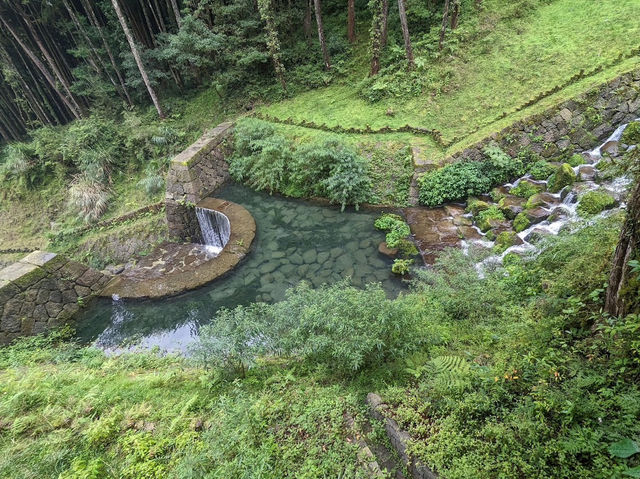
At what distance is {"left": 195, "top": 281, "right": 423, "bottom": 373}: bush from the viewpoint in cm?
415

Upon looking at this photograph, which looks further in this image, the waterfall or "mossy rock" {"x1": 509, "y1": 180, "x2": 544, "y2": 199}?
the waterfall

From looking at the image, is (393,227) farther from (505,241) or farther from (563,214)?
(563,214)

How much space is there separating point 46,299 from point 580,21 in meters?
19.4

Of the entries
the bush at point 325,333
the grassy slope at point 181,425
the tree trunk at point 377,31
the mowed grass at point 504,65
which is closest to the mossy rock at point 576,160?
the mowed grass at point 504,65

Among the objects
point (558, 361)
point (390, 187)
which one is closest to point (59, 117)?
point (390, 187)

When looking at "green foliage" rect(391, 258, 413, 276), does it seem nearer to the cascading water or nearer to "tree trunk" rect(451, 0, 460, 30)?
the cascading water

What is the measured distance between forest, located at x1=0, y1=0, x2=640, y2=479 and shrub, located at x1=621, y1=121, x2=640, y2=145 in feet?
0.18

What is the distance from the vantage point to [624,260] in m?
2.61

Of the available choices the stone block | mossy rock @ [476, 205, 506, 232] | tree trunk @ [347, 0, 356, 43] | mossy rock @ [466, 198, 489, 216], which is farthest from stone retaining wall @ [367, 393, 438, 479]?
tree trunk @ [347, 0, 356, 43]

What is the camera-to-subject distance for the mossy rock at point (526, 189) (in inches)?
354

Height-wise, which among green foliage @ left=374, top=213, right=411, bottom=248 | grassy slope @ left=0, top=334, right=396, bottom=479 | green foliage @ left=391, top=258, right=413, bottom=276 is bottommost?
green foliage @ left=391, top=258, right=413, bottom=276

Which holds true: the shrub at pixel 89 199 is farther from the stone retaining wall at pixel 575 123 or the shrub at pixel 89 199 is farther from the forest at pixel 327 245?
the stone retaining wall at pixel 575 123

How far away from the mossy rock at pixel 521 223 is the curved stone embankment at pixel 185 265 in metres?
7.39

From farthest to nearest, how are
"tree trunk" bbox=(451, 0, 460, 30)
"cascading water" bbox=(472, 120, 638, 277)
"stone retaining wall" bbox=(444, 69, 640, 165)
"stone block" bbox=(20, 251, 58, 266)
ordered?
"tree trunk" bbox=(451, 0, 460, 30), "stone retaining wall" bbox=(444, 69, 640, 165), "stone block" bbox=(20, 251, 58, 266), "cascading water" bbox=(472, 120, 638, 277)
